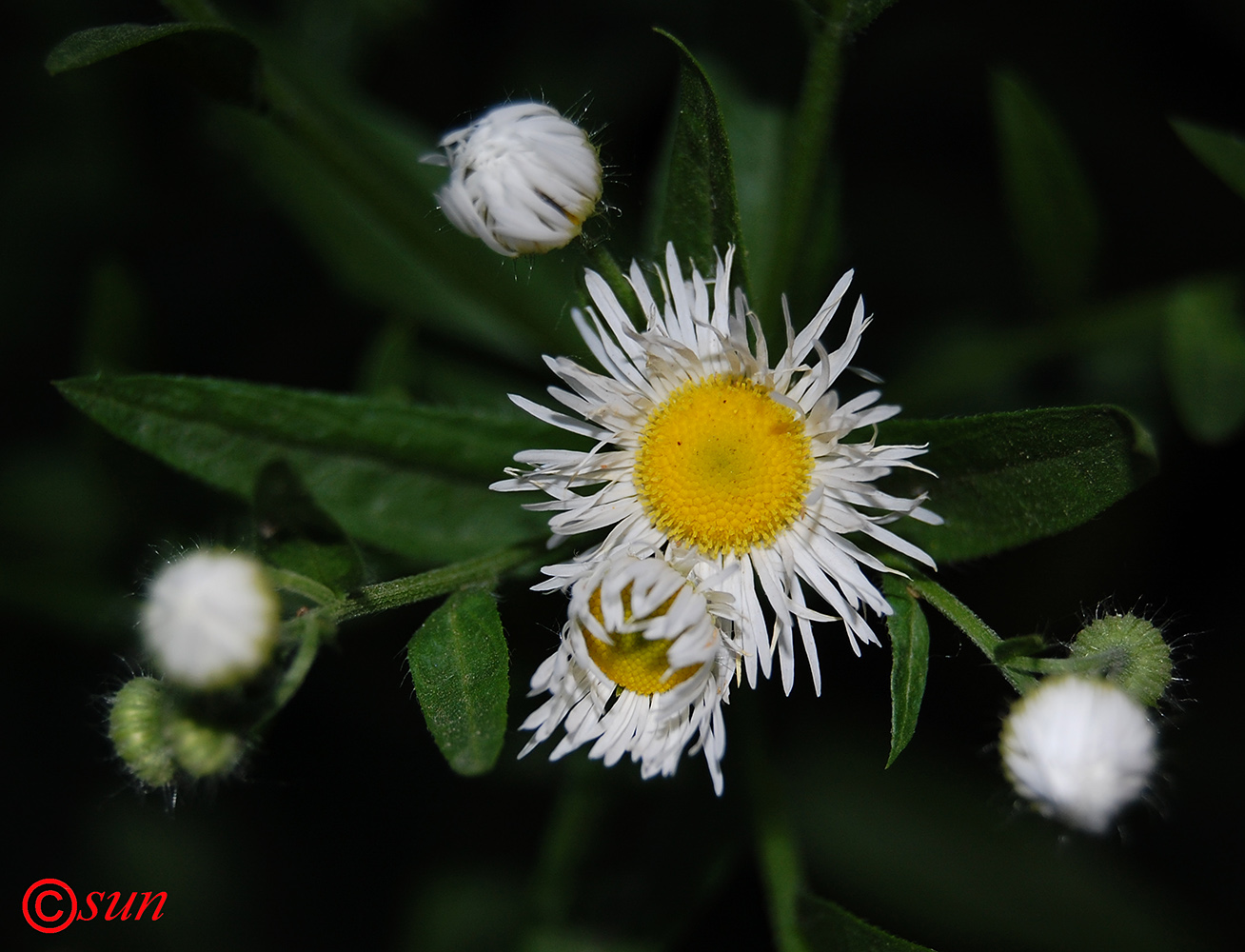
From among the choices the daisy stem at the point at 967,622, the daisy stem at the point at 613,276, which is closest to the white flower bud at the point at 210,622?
the daisy stem at the point at 613,276

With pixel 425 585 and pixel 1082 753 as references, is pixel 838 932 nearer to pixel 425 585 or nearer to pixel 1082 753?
pixel 1082 753

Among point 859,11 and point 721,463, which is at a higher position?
point 859,11

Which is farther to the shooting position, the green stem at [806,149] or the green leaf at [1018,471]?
the green stem at [806,149]

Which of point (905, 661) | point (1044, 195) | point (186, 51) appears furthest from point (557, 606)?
point (1044, 195)

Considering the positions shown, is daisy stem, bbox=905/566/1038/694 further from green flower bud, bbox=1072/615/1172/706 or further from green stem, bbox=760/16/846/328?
green stem, bbox=760/16/846/328

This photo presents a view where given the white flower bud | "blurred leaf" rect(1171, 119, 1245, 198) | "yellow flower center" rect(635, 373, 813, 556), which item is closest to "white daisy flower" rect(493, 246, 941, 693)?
"yellow flower center" rect(635, 373, 813, 556)

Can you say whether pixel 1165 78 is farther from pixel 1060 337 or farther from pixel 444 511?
pixel 444 511

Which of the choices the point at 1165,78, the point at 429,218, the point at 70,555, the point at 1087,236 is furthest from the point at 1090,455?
the point at 70,555

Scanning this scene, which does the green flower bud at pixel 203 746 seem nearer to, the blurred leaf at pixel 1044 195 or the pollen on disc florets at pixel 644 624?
the pollen on disc florets at pixel 644 624
